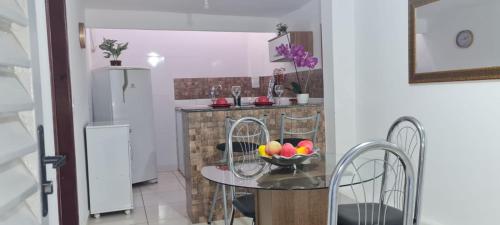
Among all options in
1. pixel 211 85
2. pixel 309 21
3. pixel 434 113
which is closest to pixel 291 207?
pixel 434 113

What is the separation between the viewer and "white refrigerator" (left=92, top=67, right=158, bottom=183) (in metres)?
4.30

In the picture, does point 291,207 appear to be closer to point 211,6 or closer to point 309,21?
point 309,21

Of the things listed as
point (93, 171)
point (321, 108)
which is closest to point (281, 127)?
point (321, 108)

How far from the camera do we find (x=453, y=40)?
240 centimetres

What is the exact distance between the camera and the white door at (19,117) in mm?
551

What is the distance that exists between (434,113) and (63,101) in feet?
8.89

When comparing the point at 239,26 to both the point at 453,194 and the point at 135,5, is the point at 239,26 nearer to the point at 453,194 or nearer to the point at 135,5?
the point at 135,5

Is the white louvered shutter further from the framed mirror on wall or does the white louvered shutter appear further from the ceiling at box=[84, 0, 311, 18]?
the ceiling at box=[84, 0, 311, 18]

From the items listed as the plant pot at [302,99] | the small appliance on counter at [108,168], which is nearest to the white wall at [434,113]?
the plant pot at [302,99]

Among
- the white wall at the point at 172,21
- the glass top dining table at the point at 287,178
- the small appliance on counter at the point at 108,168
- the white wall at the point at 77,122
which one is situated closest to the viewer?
the glass top dining table at the point at 287,178

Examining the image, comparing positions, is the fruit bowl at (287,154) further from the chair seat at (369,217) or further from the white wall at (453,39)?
the white wall at (453,39)

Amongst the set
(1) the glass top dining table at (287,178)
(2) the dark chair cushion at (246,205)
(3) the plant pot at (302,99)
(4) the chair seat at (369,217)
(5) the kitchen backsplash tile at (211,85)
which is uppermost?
(5) the kitchen backsplash tile at (211,85)

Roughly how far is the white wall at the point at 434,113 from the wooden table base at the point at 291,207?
3.69 feet

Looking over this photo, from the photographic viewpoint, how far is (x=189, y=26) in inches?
198
